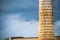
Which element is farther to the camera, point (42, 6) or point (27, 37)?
point (27, 37)

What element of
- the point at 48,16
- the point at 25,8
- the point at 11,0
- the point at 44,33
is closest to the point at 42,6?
the point at 48,16

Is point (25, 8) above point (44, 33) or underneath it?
above

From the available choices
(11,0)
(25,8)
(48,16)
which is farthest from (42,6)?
(11,0)

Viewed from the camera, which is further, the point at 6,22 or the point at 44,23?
the point at 6,22

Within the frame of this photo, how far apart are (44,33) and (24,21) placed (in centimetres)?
80

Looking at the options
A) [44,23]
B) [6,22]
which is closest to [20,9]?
[6,22]

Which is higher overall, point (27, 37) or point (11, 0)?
point (11, 0)

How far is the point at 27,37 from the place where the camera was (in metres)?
3.24

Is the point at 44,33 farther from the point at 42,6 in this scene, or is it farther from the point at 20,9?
the point at 20,9

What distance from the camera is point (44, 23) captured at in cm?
260

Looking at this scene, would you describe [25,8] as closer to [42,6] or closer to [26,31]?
[26,31]

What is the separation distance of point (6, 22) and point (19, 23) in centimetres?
29

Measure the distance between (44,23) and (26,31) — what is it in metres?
0.76

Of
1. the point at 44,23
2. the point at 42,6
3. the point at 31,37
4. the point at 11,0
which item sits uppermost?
the point at 11,0
